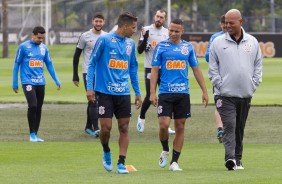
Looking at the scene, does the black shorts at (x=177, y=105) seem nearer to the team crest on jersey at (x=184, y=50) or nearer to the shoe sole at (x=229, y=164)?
the team crest on jersey at (x=184, y=50)

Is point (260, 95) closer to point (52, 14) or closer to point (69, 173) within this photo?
point (69, 173)

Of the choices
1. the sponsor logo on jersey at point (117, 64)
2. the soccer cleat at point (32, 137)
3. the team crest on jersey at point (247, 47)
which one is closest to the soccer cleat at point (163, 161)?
the sponsor logo on jersey at point (117, 64)

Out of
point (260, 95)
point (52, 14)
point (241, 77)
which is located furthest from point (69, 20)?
point (241, 77)

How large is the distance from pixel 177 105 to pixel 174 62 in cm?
56

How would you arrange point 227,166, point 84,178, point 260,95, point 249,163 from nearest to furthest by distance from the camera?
1. point 84,178
2. point 227,166
3. point 249,163
4. point 260,95

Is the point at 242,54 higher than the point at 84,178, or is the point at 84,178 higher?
the point at 242,54

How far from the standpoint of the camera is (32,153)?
1573 centimetres

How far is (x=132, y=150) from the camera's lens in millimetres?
16234

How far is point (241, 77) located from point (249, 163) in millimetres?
1470

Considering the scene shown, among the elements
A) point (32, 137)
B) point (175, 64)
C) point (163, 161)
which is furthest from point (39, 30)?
point (163, 161)

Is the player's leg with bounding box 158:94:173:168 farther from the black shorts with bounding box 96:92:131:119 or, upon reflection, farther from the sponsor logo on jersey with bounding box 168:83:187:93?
the black shorts with bounding box 96:92:131:119

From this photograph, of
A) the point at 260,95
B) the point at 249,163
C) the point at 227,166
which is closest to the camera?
the point at 227,166

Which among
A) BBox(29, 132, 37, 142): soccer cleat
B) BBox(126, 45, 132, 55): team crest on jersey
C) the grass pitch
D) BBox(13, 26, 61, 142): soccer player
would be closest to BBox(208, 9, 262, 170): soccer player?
the grass pitch

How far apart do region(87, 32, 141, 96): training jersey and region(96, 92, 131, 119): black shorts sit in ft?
0.20
